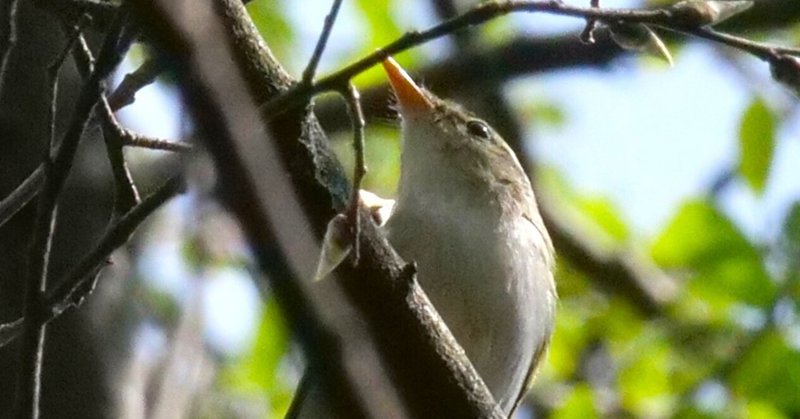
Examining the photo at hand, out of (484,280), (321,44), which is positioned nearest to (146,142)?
(321,44)

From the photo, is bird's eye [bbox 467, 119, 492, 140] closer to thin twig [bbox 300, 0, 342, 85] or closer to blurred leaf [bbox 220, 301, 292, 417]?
blurred leaf [bbox 220, 301, 292, 417]

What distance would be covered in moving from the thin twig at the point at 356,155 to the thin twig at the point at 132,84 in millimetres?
318

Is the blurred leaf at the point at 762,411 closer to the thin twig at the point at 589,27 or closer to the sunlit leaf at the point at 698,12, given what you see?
the thin twig at the point at 589,27

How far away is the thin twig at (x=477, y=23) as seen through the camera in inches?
67.6

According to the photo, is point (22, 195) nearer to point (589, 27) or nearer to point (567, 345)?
point (589, 27)

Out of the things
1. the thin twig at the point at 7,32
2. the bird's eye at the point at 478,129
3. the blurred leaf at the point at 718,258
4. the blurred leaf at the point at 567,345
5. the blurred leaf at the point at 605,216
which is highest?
the thin twig at the point at 7,32

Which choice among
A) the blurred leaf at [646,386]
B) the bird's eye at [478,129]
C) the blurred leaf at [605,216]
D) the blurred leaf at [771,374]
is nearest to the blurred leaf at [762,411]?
the blurred leaf at [771,374]

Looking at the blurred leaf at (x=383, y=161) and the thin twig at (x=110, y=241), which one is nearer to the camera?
the thin twig at (x=110, y=241)

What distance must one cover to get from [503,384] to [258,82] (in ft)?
5.94

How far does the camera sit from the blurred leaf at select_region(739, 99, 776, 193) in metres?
4.25

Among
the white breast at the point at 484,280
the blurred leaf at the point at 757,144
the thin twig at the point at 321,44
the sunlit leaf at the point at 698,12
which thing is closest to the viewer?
the thin twig at the point at 321,44

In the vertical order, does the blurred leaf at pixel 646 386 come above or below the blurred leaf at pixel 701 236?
below

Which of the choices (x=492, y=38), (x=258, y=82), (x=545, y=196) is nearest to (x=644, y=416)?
(x=545, y=196)

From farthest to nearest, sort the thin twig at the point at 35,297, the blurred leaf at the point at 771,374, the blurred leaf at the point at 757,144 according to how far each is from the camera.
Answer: the blurred leaf at the point at 757,144 < the blurred leaf at the point at 771,374 < the thin twig at the point at 35,297
